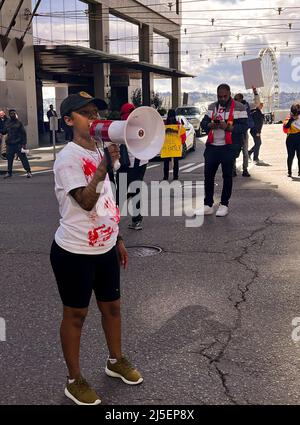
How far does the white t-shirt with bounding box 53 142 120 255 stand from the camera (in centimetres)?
309

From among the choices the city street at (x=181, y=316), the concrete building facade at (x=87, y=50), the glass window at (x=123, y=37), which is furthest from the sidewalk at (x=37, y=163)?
the glass window at (x=123, y=37)

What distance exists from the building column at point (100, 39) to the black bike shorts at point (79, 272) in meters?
31.6

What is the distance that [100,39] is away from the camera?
3391cm

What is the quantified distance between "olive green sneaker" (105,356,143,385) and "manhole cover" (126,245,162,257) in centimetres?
Answer: 312

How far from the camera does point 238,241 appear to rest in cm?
735

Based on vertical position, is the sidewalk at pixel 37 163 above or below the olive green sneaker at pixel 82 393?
above

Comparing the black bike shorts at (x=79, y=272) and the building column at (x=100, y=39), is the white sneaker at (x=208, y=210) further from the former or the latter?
the building column at (x=100, y=39)

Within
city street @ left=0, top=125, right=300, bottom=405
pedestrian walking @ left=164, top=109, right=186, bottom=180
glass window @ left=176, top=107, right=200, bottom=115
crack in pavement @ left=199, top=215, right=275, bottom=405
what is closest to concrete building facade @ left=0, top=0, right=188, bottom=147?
glass window @ left=176, top=107, right=200, bottom=115

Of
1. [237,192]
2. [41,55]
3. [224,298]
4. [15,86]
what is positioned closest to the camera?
[224,298]

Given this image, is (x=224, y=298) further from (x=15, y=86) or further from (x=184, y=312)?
(x=15, y=86)

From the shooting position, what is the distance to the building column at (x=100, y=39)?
3356 cm

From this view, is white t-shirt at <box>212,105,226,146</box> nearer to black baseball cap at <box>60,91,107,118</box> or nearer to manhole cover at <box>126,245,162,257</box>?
manhole cover at <box>126,245,162,257</box>

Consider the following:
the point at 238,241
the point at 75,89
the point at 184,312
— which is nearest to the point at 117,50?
the point at 75,89
